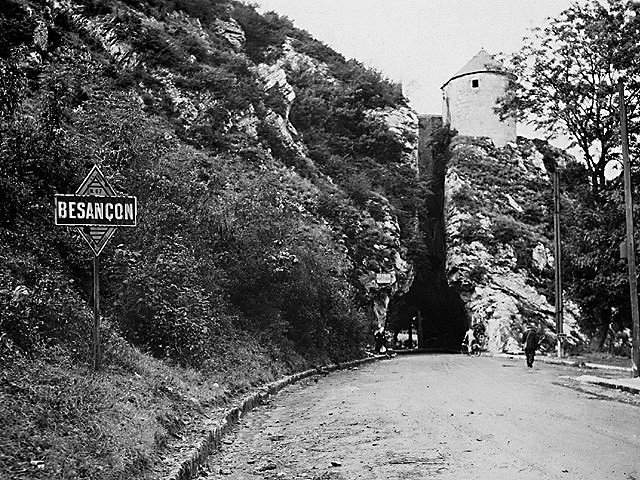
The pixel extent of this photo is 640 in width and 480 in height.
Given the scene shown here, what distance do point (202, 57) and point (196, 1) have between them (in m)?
6.93

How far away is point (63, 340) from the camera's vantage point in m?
8.75

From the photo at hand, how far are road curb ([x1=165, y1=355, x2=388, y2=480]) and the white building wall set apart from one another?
37400 millimetres

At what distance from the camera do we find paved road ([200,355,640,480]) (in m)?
7.01

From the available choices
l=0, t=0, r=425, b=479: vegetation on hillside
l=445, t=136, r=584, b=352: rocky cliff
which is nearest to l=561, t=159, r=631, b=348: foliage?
l=445, t=136, r=584, b=352: rocky cliff

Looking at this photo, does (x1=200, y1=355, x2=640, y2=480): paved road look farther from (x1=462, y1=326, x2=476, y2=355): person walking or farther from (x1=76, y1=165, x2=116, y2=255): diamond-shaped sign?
(x1=462, y1=326, x2=476, y2=355): person walking

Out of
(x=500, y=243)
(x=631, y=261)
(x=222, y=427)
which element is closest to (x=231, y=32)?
(x=500, y=243)

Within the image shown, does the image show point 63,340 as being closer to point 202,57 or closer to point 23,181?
point 23,181

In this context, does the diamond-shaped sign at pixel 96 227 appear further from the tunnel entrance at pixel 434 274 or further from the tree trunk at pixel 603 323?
the tunnel entrance at pixel 434 274

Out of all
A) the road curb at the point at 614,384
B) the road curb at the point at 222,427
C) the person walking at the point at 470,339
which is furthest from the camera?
the person walking at the point at 470,339

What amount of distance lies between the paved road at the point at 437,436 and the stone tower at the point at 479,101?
40070 mm

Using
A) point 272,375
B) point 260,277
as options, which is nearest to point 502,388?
point 272,375

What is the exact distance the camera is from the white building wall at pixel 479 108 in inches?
2068

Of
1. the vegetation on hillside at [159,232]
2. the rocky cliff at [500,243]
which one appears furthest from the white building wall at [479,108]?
the vegetation on hillside at [159,232]

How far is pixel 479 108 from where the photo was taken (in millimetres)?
52469
